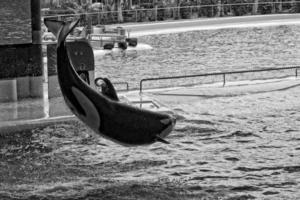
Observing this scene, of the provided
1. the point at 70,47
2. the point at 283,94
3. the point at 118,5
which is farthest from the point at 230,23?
the point at 70,47

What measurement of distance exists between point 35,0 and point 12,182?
523 cm

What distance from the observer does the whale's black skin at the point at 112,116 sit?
692cm

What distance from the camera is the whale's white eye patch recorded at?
6.93 meters

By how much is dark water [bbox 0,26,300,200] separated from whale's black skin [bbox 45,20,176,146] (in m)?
0.65

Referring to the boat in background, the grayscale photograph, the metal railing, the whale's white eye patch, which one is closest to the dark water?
A: the grayscale photograph

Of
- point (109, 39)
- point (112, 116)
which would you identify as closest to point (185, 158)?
point (112, 116)

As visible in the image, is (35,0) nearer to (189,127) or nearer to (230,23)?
(189,127)

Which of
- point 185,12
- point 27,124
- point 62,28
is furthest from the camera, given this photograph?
point 185,12

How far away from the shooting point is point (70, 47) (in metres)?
10.7

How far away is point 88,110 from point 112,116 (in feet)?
0.85

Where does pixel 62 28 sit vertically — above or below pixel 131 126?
above

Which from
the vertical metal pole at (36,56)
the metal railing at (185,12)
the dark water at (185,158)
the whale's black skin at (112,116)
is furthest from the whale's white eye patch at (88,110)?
the metal railing at (185,12)

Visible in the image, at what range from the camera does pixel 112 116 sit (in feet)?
23.3

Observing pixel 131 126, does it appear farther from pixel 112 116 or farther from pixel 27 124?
pixel 27 124
